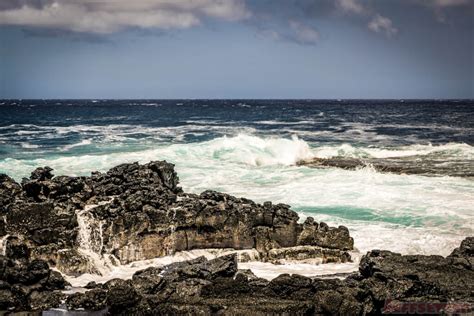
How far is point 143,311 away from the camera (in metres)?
9.16

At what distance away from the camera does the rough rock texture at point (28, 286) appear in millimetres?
9672

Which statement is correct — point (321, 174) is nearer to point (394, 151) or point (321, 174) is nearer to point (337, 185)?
point (337, 185)

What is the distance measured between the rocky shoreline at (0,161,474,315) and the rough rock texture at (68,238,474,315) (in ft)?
0.06

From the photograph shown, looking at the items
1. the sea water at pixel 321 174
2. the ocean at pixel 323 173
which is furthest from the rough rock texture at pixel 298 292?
the ocean at pixel 323 173

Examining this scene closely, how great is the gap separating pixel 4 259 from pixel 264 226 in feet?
21.0

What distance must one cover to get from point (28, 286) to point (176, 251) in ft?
14.4

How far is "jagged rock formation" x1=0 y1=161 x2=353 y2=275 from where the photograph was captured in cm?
1284

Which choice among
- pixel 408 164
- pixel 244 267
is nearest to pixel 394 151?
pixel 408 164

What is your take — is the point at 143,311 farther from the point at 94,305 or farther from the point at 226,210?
the point at 226,210

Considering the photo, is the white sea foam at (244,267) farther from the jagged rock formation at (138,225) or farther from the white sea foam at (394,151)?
the white sea foam at (394,151)

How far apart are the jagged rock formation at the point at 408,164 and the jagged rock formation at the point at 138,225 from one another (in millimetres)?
15641

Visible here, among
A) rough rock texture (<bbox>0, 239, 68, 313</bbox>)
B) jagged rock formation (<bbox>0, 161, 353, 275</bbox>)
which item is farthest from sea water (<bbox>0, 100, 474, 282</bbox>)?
rough rock texture (<bbox>0, 239, 68, 313</bbox>)

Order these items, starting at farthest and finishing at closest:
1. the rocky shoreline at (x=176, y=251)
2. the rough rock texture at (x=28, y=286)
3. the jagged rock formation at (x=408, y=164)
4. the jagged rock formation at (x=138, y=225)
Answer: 1. the jagged rock formation at (x=408, y=164)
2. the jagged rock formation at (x=138, y=225)
3. the rough rock texture at (x=28, y=286)
4. the rocky shoreline at (x=176, y=251)

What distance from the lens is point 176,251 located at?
13.9 metres
